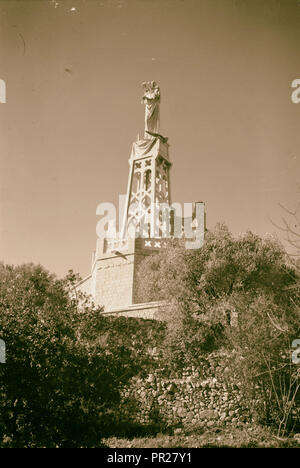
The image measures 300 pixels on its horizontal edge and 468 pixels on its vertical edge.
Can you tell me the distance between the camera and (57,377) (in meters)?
10.8

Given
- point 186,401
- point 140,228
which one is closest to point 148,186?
point 140,228

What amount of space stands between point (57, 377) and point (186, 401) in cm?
490

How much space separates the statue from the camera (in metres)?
30.1

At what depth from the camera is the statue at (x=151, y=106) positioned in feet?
98.7

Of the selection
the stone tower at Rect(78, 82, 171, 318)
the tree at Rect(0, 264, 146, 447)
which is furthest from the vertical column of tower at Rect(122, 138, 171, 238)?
the tree at Rect(0, 264, 146, 447)

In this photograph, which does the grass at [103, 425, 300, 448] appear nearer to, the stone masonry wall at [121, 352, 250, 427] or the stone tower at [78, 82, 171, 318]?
the stone masonry wall at [121, 352, 250, 427]

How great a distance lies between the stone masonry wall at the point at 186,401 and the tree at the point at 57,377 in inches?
29.2

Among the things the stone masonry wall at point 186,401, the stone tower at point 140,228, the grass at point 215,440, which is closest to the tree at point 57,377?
the stone masonry wall at point 186,401

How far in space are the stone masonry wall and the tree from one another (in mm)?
742

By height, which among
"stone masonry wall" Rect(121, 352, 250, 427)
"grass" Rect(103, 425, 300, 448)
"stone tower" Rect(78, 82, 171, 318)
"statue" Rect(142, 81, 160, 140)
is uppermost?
"statue" Rect(142, 81, 160, 140)

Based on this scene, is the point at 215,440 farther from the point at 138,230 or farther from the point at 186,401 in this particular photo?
the point at 138,230
